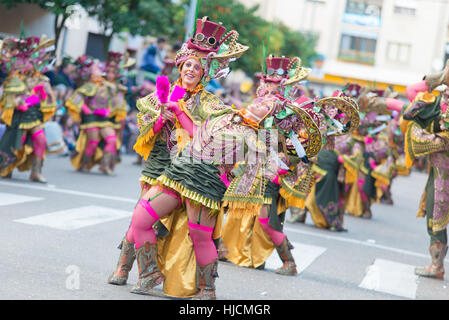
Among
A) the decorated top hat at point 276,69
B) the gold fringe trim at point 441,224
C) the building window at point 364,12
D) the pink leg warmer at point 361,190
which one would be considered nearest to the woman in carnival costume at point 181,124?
the decorated top hat at point 276,69

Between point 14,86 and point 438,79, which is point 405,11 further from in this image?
point 438,79

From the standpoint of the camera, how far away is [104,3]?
60.0 ft

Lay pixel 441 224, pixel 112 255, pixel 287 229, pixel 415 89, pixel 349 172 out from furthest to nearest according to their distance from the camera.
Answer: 1. pixel 349 172
2. pixel 287 229
3. pixel 415 89
4. pixel 441 224
5. pixel 112 255

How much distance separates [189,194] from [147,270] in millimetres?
694

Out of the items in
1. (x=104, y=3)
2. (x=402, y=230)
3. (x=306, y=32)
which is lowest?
(x=402, y=230)

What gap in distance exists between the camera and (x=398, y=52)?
179ft

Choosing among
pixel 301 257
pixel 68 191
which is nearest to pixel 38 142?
pixel 68 191

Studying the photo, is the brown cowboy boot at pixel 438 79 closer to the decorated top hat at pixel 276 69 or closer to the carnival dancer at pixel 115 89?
the decorated top hat at pixel 276 69

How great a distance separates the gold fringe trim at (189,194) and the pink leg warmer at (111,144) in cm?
926

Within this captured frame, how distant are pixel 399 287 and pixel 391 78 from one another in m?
47.4

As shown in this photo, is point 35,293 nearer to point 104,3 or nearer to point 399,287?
point 399,287

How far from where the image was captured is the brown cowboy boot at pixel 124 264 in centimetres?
591
